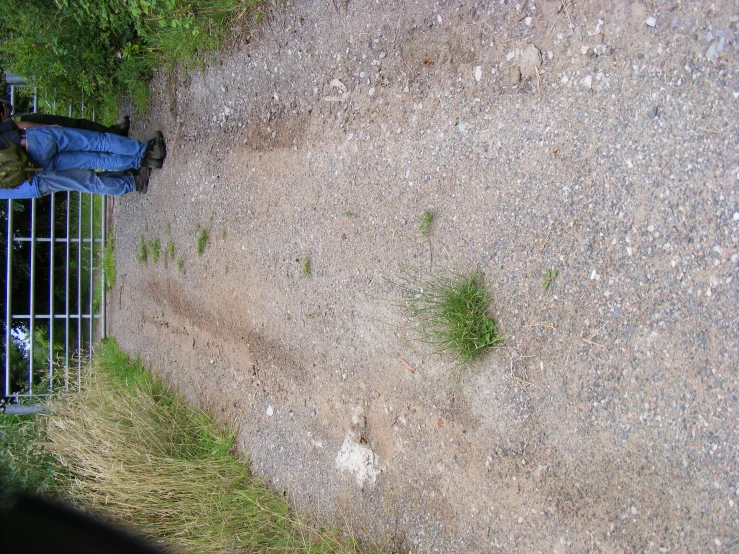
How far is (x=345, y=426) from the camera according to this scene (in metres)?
4.01

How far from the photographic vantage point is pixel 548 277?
2930 mm

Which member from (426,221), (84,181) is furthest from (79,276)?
(426,221)

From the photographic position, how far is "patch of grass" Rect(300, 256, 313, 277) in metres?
4.21


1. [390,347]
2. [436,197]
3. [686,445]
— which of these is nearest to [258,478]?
[390,347]

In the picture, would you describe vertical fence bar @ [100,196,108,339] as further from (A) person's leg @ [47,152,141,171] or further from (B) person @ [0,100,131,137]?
(A) person's leg @ [47,152,141,171]

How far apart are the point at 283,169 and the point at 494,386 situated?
2.34 meters

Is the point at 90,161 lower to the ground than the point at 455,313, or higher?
higher

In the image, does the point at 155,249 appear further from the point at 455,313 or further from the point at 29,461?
the point at 455,313

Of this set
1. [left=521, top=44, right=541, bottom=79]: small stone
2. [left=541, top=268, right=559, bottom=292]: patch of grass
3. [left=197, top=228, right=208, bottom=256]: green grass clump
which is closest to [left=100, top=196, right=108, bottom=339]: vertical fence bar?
[left=197, top=228, right=208, bottom=256]: green grass clump

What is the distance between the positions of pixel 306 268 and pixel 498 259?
159 cm

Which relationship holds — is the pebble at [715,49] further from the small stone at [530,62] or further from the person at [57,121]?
the person at [57,121]

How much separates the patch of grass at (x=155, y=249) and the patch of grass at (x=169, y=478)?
1359 mm

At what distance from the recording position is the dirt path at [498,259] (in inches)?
98.5

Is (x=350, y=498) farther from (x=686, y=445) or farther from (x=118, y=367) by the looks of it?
(x=118, y=367)
